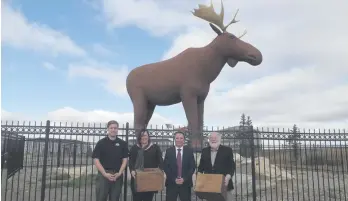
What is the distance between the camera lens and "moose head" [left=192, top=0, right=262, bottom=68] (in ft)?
25.7

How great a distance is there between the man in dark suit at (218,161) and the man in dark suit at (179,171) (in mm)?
223

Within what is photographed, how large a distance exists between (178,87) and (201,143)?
1.61 m

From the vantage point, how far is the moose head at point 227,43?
7836mm

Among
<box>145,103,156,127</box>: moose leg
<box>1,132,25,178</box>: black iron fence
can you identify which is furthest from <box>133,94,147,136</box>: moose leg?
<box>1,132,25,178</box>: black iron fence

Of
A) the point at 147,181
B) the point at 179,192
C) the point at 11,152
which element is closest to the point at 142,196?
the point at 147,181

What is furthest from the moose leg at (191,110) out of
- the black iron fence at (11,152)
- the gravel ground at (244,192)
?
the black iron fence at (11,152)

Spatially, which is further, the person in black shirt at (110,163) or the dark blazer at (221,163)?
the person in black shirt at (110,163)

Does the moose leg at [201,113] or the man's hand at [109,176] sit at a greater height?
the moose leg at [201,113]

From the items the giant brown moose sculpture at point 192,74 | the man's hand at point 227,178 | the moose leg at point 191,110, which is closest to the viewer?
the man's hand at point 227,178

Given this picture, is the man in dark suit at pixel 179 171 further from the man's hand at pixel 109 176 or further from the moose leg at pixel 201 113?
the moose leg at pixel 201 113

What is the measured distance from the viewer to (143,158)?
196 inches

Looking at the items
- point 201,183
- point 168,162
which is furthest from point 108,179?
point 201,183

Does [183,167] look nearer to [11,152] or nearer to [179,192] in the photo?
[179,192]

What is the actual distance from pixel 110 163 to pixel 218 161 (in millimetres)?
1710
